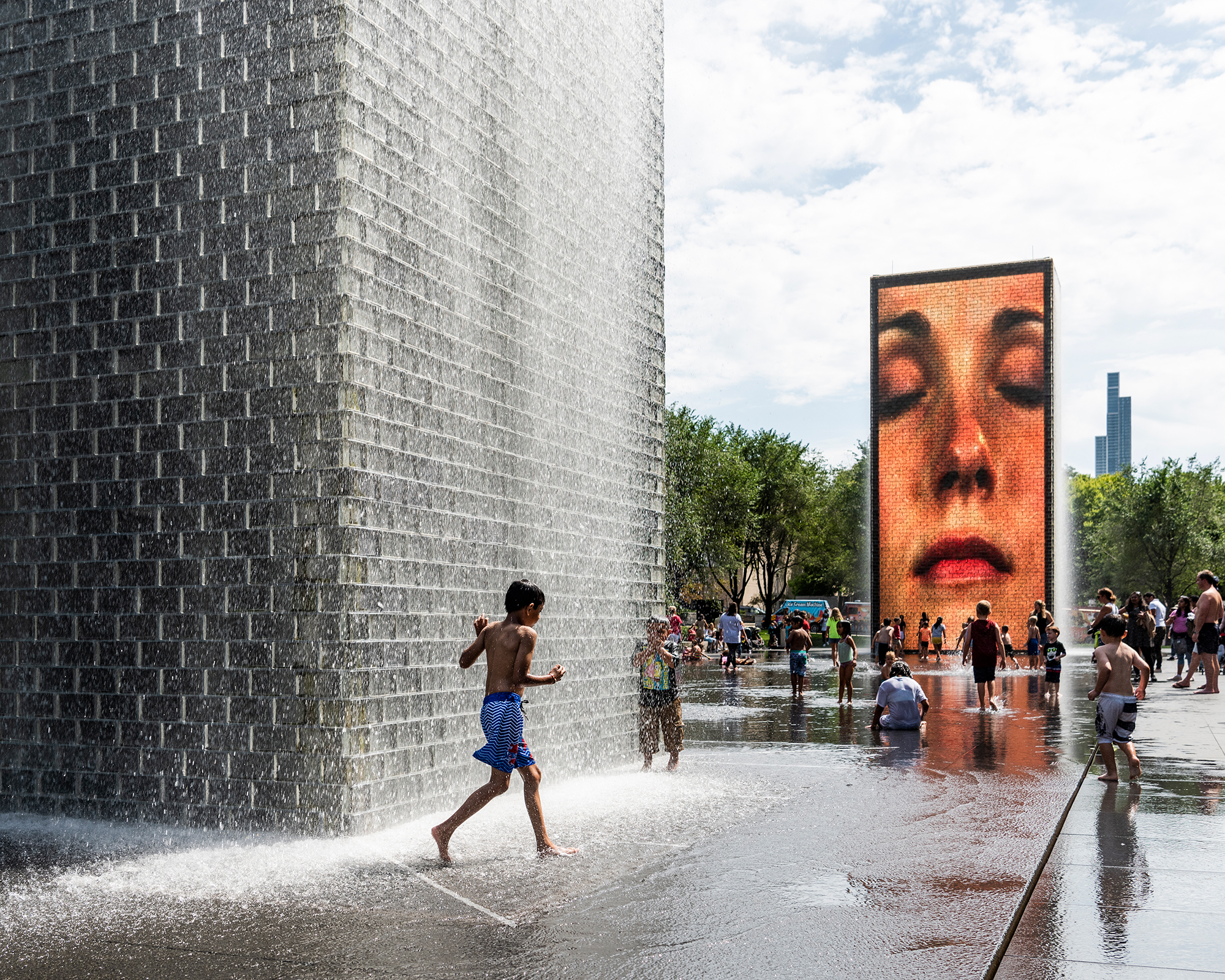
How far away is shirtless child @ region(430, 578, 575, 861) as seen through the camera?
6.90m

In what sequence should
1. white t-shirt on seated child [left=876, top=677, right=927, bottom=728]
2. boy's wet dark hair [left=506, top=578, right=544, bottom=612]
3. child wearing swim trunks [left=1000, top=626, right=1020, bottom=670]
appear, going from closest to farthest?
boy's wet dark hair [left=506, top=578, right=544, bottom=612]
white t-shirt on seated child [left=876, top=677, right=927, bottom=728]
child wearing swim trunks [left=1000, top=626, right=1020, bottom=670]

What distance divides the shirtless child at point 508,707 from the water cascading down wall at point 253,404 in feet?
4.07

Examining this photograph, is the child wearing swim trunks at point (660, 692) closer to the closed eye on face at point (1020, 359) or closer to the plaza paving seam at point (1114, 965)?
the plaza paving seam at point (1114, 965)

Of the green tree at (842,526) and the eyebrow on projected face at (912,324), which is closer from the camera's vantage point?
the eyebrow on projected face at (912,324)

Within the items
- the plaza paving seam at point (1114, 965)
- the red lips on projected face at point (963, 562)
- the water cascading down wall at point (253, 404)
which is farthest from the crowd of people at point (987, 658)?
the plaza paving seam at point (1114, 965)

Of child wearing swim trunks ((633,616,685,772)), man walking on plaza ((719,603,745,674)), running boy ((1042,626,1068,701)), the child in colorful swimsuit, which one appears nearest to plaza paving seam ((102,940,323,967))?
child wearing swim trunks ((633,616,685,772))

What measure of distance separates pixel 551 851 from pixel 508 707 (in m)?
0.98

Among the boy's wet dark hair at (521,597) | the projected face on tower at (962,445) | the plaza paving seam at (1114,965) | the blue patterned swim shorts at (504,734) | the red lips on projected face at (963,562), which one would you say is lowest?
the plaza paving seam at (1114,965)

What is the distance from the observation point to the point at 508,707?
6.97 meters

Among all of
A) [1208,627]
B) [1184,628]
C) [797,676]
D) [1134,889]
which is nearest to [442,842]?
[1134,889]

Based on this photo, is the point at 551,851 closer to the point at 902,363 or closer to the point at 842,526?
the point at 902,363

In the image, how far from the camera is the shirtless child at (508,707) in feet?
22.6

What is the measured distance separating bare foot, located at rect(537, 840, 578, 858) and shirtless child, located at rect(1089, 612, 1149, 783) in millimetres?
5529

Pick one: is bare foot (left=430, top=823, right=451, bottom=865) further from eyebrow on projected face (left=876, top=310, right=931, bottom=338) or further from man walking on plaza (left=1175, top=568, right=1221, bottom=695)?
eyebrow on projected face (left=876, top=310, right=931, bottom=338)
